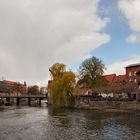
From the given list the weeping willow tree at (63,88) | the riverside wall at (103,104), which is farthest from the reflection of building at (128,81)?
the weeping willow tree at (63,88)

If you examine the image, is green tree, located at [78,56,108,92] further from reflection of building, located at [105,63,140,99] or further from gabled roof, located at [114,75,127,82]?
gabled roof, located at [114,75,127,82]

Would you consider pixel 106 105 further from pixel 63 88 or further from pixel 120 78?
pixel 120 78

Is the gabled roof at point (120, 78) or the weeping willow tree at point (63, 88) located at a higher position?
the gabled roof at point (120, 78)

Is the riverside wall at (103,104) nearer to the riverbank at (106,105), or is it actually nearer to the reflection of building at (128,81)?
the riverbank at (106,105)

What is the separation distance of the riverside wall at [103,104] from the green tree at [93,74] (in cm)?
496

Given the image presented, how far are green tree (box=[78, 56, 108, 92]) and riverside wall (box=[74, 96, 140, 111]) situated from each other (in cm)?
496

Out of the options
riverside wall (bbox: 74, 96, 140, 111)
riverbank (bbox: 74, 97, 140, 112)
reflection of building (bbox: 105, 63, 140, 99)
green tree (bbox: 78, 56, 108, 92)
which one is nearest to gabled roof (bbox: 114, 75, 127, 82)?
reflection of building (bbox: 105, 63, 140, 99)

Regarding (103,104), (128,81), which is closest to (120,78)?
(128,81)

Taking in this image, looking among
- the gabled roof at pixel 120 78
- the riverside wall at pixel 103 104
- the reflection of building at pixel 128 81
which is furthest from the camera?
the gabled roof at pixel 120 78

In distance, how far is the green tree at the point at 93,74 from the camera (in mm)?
→ 98500

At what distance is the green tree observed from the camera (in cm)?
9850

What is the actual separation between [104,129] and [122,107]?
39.3m

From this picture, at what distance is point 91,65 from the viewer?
98.9 m

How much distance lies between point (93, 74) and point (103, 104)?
14.6 metres
